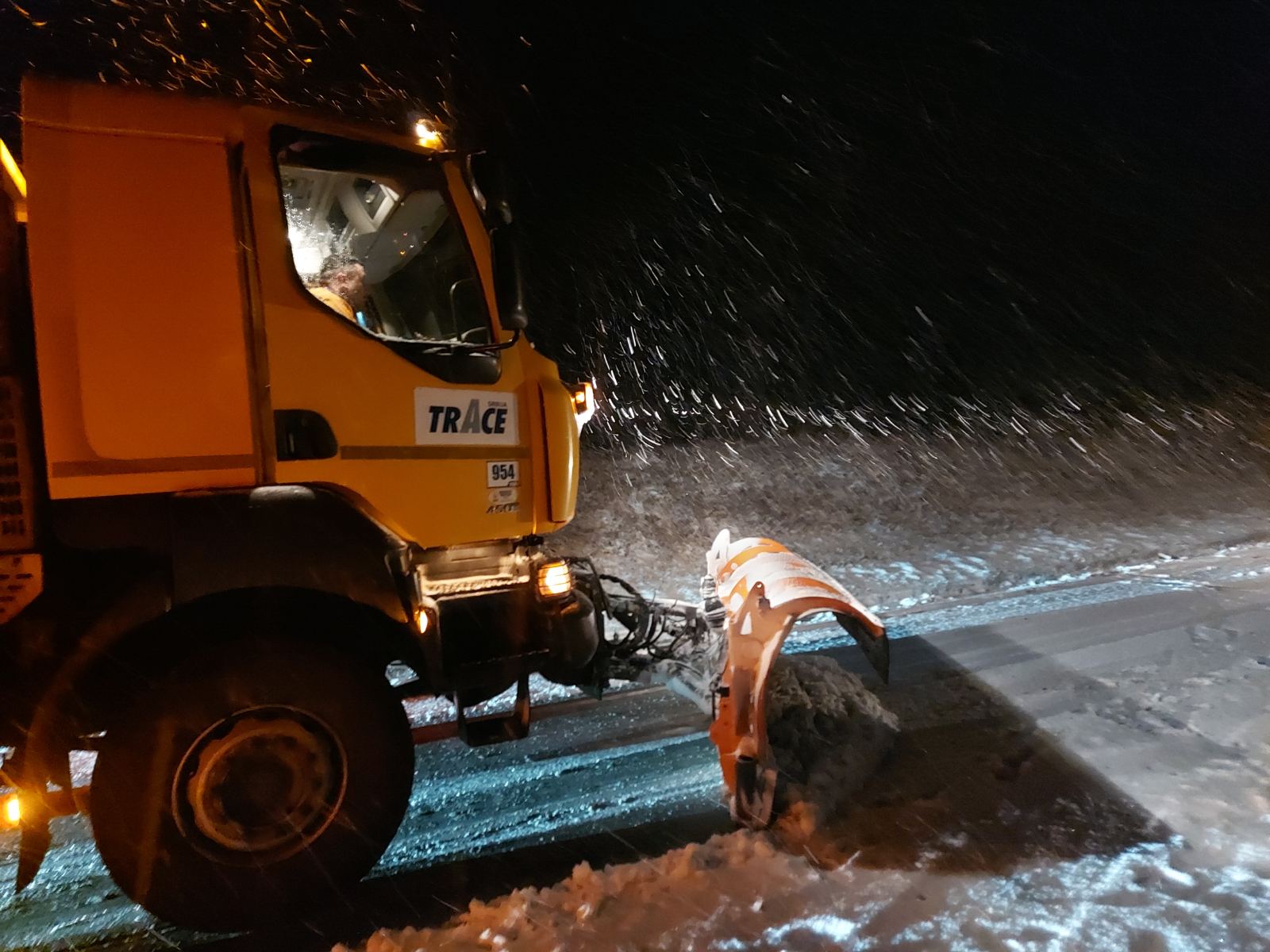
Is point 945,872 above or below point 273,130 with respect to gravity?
below

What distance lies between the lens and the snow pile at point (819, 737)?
3246mm

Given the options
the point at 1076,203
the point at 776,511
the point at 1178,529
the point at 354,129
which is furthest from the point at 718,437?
the point at 1076,203

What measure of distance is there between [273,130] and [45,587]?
182 centimetres

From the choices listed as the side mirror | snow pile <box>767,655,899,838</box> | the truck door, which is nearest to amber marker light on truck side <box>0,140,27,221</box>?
the truck door

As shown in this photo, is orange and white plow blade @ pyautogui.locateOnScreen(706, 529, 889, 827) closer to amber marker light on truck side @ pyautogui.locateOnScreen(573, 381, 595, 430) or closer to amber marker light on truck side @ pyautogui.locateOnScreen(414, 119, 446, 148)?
amber marker light on truck side @ pyautogui.locateOnScreen(573, 381, 595, 430)

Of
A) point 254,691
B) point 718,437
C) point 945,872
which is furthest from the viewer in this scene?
point 718,437

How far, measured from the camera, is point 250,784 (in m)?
2.68

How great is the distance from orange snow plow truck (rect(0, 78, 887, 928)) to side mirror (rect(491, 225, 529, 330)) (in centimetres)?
A: 1

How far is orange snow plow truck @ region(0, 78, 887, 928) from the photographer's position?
2.51 m

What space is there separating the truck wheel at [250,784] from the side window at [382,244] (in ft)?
4.47

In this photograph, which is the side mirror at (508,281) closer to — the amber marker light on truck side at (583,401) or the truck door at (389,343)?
the truck door at (389,343)

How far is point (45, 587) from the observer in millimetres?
2512

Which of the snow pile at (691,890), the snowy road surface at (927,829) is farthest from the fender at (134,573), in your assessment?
the snow pile at (691,890)

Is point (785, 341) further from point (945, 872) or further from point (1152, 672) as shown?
point (945, 872)
